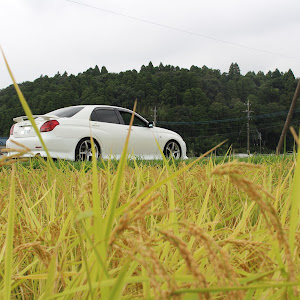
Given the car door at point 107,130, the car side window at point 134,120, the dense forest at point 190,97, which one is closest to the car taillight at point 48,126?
the car door at point 107,130

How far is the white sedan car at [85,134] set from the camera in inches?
319

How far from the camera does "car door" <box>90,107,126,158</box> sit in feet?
29.8

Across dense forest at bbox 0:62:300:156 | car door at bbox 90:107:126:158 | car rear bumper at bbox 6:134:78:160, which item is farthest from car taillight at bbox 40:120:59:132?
dense forest at bbox 0:62:300:156

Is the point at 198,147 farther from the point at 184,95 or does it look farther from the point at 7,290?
the point at 7,290

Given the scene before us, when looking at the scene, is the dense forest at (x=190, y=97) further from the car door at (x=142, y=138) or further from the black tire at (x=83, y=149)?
the black tire at (x=83, y=149)

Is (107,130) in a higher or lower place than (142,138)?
higher

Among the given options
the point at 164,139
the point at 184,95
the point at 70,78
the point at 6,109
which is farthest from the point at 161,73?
the point at 164,139

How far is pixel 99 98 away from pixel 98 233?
58.1 m

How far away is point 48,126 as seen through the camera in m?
8.10

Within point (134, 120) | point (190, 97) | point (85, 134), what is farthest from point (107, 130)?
point (190, 97)

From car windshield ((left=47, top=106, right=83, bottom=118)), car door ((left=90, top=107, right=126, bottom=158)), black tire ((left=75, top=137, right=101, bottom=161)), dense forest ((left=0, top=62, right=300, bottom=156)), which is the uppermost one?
dense forest ((left=0, top=62, right=300, bottom=156))

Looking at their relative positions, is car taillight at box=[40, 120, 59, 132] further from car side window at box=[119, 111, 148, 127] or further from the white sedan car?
car side window at box=[119, 111, 148, 127]

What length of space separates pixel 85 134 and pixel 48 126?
92 cm

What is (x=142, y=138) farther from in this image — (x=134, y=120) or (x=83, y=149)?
(x=83, y=149)
